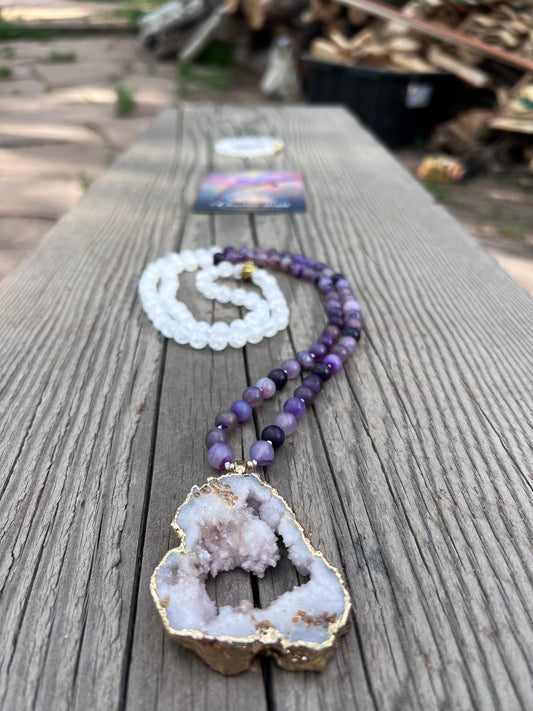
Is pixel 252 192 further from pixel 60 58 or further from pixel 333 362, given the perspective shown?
pixel 60 58

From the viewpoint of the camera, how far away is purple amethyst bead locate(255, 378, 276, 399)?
113 cm

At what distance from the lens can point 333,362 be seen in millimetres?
1216

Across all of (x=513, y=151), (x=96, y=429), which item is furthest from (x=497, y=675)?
(x=513, y=151)

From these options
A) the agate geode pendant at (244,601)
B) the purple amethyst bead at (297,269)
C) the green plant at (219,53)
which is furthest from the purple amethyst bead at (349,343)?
the green plant at (219,53)

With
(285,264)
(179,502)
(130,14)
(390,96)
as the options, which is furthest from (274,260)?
(130,14)

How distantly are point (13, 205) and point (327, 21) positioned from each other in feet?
13.9

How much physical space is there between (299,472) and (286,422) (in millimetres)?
110

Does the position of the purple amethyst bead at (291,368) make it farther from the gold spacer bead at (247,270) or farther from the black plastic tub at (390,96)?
the black plastic tub at (390,96)

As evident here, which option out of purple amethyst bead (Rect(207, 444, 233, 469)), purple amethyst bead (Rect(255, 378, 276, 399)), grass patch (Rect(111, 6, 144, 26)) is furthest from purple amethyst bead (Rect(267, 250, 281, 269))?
grass patch (Rect(111, 6, 144, 26))

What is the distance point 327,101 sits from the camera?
5422 mm

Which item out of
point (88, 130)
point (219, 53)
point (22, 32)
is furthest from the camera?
point (22, 32)

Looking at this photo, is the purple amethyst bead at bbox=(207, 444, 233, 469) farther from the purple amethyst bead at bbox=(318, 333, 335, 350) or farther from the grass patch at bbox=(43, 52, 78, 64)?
the grass patch at bbox=(43, 52, 78, 64)

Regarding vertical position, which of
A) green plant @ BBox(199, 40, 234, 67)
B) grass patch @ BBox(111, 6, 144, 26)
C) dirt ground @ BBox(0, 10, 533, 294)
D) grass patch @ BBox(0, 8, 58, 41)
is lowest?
dirt ground @ BBox(0, 10, 533, 294)

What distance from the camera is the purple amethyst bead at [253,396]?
110 cm
